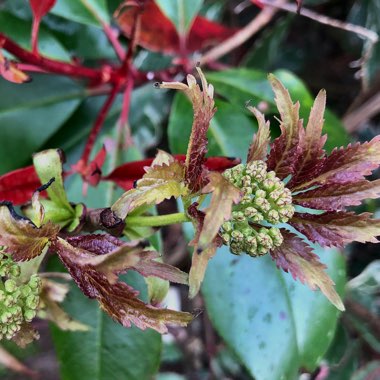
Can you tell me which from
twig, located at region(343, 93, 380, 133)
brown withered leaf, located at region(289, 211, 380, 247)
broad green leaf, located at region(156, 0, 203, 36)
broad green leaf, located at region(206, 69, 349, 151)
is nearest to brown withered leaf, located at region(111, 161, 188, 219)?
brown withered leaf, located at region(289, 211, 380, 247)

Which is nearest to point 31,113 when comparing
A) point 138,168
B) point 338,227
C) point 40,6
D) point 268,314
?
point 40,6

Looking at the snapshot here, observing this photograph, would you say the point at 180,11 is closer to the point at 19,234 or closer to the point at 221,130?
the point at 221,130

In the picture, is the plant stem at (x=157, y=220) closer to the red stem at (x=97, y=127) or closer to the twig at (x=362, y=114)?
the red stem at (x=97, y=127)

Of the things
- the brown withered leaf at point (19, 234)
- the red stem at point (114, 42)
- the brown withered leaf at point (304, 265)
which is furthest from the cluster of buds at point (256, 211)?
the red stem at point (114, 42)

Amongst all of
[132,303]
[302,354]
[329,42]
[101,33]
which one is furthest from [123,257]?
[329,42]

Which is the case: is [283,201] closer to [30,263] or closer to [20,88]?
[30,263]

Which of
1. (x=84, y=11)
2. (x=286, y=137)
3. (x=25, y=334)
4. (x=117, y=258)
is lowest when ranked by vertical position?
(x=25, y=334)
